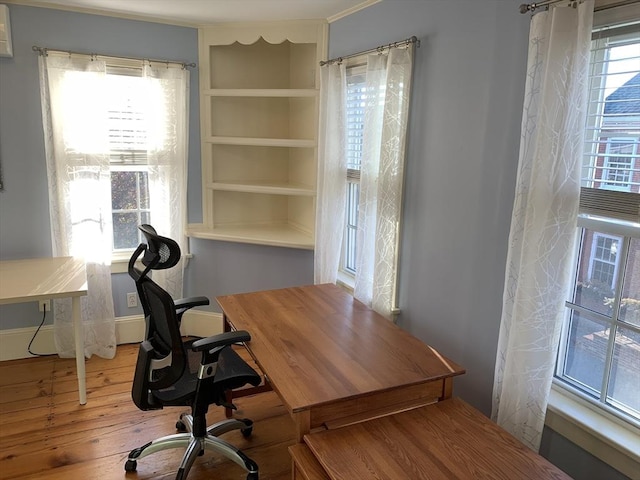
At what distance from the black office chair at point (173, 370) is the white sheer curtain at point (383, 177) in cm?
85

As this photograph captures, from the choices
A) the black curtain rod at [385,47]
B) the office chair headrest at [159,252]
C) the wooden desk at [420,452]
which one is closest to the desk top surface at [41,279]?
the office chair headrest at [159,252]

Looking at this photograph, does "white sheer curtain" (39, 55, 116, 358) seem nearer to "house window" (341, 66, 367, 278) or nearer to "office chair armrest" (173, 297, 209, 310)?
"office chair armrest" (173, 297, 209, 310)

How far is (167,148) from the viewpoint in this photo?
3.30m

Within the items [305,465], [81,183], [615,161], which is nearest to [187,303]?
[305,465]

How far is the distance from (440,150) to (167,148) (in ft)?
6.60

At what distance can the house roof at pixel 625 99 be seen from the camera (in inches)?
57.1

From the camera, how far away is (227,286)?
11.9ft

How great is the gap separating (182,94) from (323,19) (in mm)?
1110

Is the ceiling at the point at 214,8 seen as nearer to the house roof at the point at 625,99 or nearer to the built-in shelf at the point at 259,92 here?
the built-in shelf at the point at 259,92

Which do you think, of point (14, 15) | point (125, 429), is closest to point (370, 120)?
point (125, 429)

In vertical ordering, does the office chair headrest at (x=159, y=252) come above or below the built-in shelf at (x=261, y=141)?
below

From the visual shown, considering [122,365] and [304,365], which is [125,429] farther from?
[304,365]

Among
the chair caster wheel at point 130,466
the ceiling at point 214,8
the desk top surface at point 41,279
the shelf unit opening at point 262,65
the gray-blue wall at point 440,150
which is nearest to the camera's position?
the gray-blue wall at point 440,150

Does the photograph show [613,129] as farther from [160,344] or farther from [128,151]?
[128,151]
